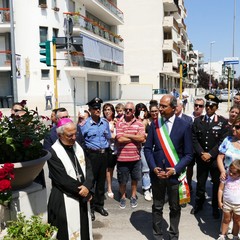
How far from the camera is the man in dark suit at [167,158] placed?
439 cm

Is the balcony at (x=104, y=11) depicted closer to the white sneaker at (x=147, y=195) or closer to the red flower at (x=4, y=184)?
the white sneaker at (x=147, y=195)

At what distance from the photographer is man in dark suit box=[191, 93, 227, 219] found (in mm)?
5430

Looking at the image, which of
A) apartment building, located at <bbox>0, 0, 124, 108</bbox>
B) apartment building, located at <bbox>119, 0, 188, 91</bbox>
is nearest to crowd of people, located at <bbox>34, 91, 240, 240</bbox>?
apartment building, located at <bbox>0, 0, 124, 108</bbox>

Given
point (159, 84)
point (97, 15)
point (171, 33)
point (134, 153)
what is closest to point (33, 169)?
point (134, 153)

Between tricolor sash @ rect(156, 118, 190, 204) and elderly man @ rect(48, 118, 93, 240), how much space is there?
3.85 feet

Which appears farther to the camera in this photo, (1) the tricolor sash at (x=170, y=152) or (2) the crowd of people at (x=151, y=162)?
(1) the tricolor sash at (x=170, y=152)

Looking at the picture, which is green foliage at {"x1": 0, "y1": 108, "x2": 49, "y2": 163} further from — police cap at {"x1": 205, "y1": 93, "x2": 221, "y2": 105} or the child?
police cap at {"x1": 205, "y1": 93, "x2": 221, "y2": 105}

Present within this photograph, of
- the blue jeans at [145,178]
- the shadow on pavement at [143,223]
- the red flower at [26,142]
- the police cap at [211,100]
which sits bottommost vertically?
the shadow on pavement at [143,223]

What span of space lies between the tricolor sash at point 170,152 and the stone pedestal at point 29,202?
66.1 inches

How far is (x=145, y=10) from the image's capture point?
1927 inches

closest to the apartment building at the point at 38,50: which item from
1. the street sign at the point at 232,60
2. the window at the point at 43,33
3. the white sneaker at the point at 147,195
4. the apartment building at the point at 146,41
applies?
the window at the point at 43,33

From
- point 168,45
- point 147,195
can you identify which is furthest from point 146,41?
point 147,195

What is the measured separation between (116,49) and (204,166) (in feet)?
123

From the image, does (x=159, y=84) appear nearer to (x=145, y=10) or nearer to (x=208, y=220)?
(x=145, y=10)
